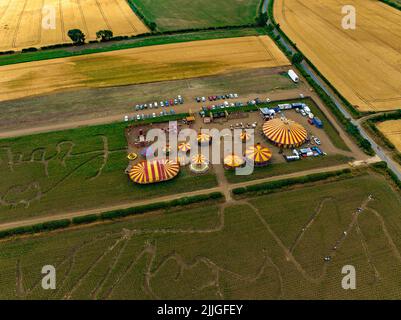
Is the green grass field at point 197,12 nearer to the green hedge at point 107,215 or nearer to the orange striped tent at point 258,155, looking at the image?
the orange striped tent at point 258,155

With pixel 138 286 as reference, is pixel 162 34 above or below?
above

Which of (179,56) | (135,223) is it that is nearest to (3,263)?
(135,223)

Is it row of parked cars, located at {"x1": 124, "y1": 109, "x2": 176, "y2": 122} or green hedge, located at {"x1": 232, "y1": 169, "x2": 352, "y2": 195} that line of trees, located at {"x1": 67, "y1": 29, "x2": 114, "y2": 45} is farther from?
green hedge, located at {"x1": 232, "y1": 169, "x2": 352, "y2": 195}

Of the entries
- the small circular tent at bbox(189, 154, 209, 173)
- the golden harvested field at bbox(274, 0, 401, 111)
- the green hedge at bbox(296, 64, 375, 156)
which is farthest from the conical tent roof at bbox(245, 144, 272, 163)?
the golden harvested field at bbox(274, 0, 401, 111)

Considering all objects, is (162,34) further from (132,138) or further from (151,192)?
(151,192)

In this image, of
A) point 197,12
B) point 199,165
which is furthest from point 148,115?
point 197,12

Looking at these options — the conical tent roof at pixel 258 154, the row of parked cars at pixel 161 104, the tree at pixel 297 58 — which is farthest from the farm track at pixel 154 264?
the tree at pixel 297 58
